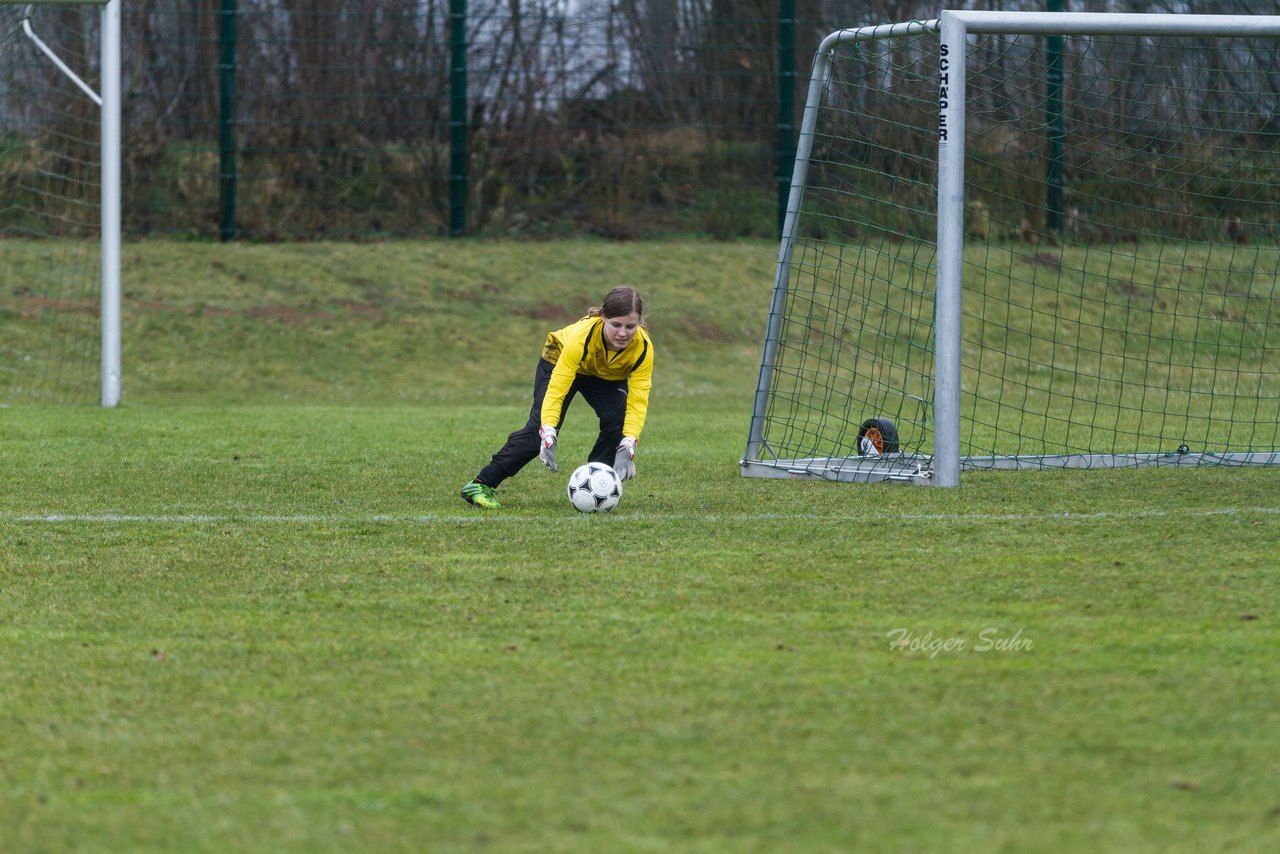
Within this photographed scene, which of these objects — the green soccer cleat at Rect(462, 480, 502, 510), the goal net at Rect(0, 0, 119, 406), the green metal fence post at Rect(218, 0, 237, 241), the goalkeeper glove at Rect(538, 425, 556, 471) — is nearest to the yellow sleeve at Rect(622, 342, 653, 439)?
the goalkeeper glove at Rect(538, 425, 556, 471)

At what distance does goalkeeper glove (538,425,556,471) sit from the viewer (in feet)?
21.9

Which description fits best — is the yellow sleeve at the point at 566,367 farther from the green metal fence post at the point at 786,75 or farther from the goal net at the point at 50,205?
the green metal fence post at the point at 786,75

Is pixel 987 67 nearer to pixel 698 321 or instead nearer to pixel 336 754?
pixel 698 321

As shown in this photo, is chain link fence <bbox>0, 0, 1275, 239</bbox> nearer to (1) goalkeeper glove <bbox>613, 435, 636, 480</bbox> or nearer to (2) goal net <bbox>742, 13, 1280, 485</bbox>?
(2) goal net <bbox>742, 13, 1280, 485</bbox>

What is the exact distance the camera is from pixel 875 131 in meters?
13.8

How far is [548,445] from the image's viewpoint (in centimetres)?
675

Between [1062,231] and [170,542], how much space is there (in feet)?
37.2

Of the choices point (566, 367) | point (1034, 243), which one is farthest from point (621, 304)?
point (1034, 243)

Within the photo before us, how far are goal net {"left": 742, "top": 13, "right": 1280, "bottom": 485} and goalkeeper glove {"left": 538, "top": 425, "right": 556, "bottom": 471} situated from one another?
6.01 ft

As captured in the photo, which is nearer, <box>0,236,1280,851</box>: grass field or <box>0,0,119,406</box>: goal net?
<box>0,236,1280,851</box>: grass field

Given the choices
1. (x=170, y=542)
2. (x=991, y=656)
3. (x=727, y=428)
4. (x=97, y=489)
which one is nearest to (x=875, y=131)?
(x=727, y=428)

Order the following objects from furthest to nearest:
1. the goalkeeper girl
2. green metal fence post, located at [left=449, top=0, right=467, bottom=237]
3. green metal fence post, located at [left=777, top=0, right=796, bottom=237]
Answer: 1. green metal fence post, located at [left=777, top=0, right=796, bottom=237]
2. green metal fence post, located at [left=449, top=0, right=467, bottom=237]
3. the goalkeeper girl

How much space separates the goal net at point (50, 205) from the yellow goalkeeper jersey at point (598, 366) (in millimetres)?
8212

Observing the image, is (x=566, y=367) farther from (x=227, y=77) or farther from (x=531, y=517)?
(x=227, y=77)
